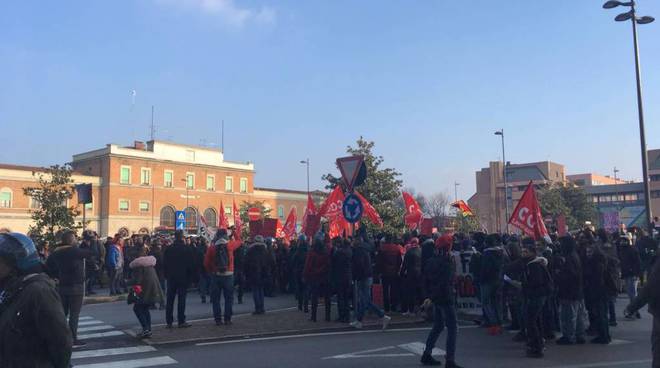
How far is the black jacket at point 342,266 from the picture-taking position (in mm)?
12156

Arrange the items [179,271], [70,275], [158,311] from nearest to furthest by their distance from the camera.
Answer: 1. [70,275]
2. [179,271]
3. [158,311]

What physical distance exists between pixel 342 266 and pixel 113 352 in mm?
4968

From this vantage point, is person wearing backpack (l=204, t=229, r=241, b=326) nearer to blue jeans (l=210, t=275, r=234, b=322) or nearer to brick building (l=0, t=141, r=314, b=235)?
blue jeans (l=210, t=275, r=234, b=322)

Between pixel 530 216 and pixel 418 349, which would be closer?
pixel 418 349

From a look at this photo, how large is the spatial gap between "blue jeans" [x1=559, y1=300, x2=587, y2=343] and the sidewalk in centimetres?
320

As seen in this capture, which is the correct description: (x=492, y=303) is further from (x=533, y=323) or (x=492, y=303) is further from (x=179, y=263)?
(x=179, y=263)

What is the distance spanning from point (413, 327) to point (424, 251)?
67.4 inches

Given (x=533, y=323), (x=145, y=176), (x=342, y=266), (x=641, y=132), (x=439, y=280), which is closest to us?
(x=439, y=280)

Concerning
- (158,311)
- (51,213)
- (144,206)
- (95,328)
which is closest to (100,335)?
(95,328)

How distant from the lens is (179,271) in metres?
11.4

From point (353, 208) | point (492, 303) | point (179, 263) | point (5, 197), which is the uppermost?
point (5, 197)

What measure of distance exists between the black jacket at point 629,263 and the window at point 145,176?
6839 cm

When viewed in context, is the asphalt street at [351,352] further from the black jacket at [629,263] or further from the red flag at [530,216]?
the red flag at [530,216]

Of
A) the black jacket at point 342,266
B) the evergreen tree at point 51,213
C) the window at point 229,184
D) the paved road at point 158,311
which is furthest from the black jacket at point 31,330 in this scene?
the window at point 229,184
